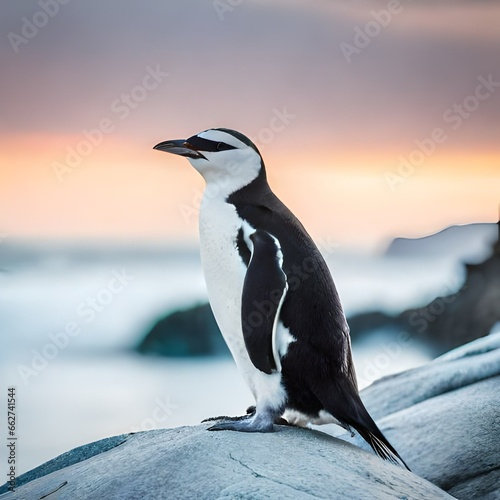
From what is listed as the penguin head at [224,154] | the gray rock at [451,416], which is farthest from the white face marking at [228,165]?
the gray rock at [451,416]

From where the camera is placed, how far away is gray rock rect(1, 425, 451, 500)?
1.93m

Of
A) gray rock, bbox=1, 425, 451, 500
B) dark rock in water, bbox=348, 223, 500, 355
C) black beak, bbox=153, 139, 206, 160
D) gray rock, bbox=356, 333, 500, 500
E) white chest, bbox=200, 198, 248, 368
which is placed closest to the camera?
gray rock, bbox=1, 425, 451, 500

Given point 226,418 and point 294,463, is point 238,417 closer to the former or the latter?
point 226,418

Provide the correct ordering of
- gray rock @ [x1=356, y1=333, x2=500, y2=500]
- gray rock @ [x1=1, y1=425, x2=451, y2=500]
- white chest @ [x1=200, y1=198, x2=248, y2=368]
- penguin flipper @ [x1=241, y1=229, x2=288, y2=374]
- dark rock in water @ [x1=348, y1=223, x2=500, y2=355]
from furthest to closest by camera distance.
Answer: dark rock in water @ [x1=348, y1=223, x2=500, y2=355] < gray rock @ [x1=356, y1=333, x2=500, y2=500] < white chest @ [x1=200, y1=198, x2=248, y2=368] < penguin flipper @ [x1=241, y1=229, x2=288, y2=374] < gray rock @ [x1=1, y1=425, x2=451, y2=500]

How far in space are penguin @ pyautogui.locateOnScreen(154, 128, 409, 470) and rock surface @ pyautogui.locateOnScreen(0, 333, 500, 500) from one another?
81mm

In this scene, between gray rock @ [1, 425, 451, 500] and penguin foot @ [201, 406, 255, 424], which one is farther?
penguin foot @ [201, 406, 255, 424]

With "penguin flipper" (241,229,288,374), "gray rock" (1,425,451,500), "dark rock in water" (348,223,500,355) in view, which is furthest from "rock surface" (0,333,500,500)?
"dark rock in water" (348,223,500,355)

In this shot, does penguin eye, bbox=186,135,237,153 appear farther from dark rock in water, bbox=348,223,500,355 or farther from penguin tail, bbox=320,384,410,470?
dark rock in water, bbox=348,223,500,355

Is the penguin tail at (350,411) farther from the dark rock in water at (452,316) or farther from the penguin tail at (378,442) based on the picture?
the dark rock in water at (452,316)

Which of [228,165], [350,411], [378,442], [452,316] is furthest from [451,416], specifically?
[452,316]

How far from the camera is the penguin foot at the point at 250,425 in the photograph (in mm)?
2234

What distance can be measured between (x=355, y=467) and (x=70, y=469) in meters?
0.87

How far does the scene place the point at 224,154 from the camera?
8.00 ft


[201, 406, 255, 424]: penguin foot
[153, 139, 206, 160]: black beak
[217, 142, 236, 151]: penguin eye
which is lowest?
[201, 406, 255, 424]: penguin foot
